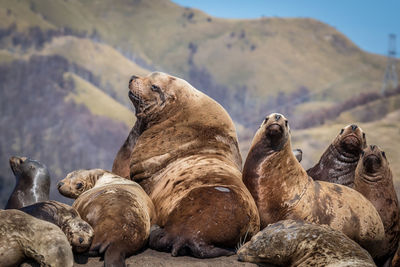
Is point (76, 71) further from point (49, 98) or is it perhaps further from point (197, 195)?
point (197, 195)

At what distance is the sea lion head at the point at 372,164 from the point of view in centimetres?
680

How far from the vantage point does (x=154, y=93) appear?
7.36 meters

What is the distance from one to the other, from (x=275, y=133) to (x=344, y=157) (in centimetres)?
186

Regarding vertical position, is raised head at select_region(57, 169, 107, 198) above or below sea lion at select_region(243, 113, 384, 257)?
below

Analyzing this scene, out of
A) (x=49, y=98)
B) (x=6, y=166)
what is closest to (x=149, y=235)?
(x=6, y=166)

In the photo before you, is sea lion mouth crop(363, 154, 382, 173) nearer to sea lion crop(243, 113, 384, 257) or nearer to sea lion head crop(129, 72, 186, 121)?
sea lion crop(243, 113, 384, 257)

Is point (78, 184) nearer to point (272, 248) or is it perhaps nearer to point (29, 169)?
point (29, 169)

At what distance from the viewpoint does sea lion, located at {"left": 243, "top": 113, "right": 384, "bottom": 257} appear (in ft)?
19.5

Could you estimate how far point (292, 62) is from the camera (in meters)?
124

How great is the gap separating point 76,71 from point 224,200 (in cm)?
8972

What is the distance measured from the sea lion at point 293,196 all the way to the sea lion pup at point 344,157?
131cm

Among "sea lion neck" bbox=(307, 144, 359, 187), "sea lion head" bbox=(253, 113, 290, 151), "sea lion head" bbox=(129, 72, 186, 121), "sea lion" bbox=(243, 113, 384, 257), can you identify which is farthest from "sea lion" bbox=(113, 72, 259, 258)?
"sea lion neck" bbox=(307, 144, 359, 187)

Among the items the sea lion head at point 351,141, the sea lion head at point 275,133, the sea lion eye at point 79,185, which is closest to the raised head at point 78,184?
the sea lion eye at point 79,185

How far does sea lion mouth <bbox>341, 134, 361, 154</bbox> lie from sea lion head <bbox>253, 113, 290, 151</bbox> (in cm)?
153
